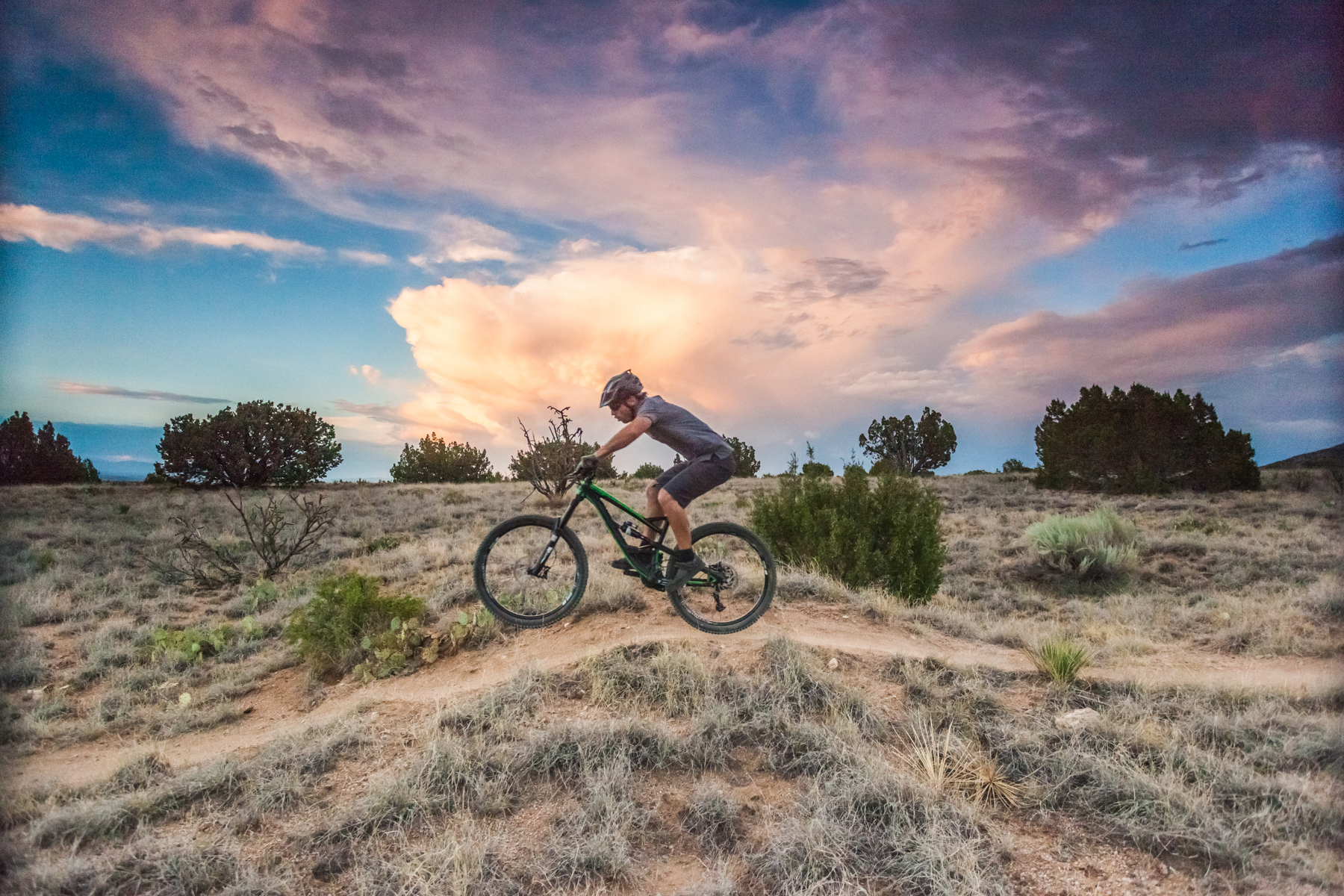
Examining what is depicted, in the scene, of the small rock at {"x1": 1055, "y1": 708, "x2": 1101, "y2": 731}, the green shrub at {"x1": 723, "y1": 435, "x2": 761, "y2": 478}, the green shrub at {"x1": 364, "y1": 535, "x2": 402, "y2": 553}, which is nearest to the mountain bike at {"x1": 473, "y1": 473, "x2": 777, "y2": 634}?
the small rock at {"x1": 1055, "y1": 708, "x2": 1101, "y2": 731}

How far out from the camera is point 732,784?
6707mm

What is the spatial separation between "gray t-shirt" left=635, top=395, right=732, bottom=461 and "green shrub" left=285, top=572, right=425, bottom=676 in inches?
182

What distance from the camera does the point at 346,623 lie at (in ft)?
33.2

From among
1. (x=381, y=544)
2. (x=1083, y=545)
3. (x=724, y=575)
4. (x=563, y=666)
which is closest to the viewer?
(x=563, y=666)

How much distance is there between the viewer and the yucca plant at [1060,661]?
8508mm

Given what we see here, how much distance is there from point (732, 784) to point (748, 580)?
13.0 ft

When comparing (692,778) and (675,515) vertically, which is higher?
(675,515)

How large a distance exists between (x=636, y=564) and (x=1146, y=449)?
1227 inches

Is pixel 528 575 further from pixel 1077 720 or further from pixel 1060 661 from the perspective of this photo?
pixel 1060 661

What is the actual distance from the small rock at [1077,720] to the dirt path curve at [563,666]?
1.33 metres

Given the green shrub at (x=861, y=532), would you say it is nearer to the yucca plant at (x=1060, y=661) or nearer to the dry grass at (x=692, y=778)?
the dry grass at (x=692, y=778)

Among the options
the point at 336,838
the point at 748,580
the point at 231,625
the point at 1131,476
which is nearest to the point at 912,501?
the point at 748,580

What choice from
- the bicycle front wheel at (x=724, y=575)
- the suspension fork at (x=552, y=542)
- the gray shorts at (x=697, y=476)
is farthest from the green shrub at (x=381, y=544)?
the gray shorts at (x=697, y=476)

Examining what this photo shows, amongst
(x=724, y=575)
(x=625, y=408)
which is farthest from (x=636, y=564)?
(x=625, y=408)
